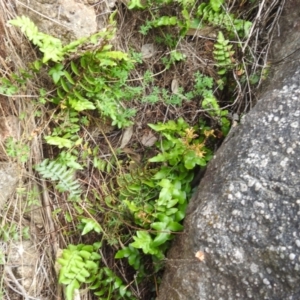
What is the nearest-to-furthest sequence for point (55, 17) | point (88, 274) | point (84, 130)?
point (88, 274) < point (55, 17) < point (84, 130)

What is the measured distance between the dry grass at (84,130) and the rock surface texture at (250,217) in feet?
1.21

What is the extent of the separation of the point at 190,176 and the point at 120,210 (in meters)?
0.47

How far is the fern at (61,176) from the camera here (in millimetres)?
2625

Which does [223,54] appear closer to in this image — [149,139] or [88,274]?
[149,139]

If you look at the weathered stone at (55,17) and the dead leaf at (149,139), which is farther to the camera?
the dead leaf at (149,139)

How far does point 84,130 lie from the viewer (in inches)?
111

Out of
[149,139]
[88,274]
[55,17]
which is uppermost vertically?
[55,17]

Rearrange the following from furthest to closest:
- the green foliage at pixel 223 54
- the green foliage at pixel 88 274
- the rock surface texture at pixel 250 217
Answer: the green foliage at pixel 223 54
the green foliage at pixel 88 274
the rock surface texture at pixel 250 217

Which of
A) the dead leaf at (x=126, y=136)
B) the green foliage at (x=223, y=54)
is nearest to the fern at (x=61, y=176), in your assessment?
the dead leaf at (x=126, y=136)

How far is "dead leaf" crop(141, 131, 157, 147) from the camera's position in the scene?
2.91m

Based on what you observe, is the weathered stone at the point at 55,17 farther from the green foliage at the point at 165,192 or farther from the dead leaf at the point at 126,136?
the green foliage at the point at 165,192

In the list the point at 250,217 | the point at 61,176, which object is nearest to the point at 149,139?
the point at 61,176

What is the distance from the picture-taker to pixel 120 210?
268 centimetres

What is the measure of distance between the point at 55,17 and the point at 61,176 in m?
0.96
